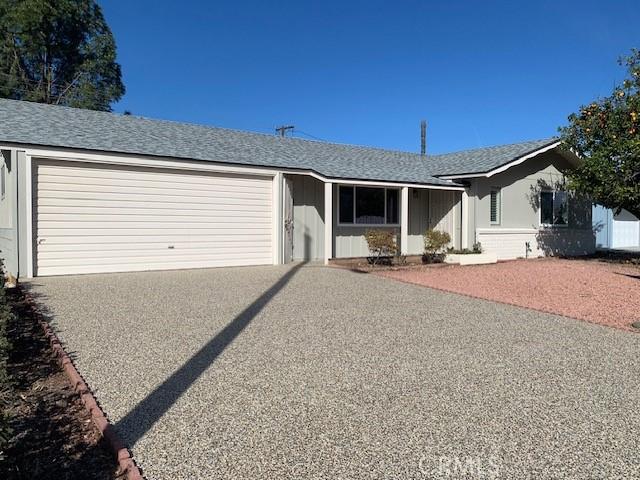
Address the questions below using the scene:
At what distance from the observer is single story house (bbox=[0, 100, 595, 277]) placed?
35.4 ft

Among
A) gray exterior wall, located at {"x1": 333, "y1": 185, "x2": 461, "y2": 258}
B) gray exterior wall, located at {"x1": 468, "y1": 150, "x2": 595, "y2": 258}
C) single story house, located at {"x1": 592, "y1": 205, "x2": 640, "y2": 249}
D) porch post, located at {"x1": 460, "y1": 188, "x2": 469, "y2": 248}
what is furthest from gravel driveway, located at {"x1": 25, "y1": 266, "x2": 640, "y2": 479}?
single story house, located at {"x1": 592, "y1": 205, "x2": 640, "y2": 249}

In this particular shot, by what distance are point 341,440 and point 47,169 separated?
9.88m

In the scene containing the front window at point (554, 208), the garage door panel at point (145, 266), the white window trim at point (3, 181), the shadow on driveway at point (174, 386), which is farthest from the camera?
the front window at point (554, 208)

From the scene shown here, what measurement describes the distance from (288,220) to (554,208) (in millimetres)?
11080

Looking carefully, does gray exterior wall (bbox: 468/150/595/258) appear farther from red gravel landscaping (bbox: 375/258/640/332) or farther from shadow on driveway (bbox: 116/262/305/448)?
shadow on driveway (bbox: 116/262/305/448)

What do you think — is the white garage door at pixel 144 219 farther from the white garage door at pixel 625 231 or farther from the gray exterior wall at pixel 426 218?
the white garage door at pixel 625 231

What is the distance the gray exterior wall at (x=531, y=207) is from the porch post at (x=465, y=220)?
0.51ft

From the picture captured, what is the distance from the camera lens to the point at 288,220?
1438cm

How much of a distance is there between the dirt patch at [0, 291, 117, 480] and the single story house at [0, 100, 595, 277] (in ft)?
20.8

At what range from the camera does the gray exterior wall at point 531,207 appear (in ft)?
54.8

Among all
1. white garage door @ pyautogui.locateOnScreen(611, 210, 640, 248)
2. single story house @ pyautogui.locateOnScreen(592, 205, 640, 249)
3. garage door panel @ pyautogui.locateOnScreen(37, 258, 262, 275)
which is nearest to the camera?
garage door panel @ pyautogui.locateOnScreen(37, 258, 262, 275)

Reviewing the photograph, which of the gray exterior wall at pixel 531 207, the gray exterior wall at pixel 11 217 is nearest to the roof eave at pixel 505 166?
the gray exterior wall at pixel 531 207

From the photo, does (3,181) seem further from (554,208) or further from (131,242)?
(554,208)

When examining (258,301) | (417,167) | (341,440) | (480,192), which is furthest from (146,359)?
(417,167)
